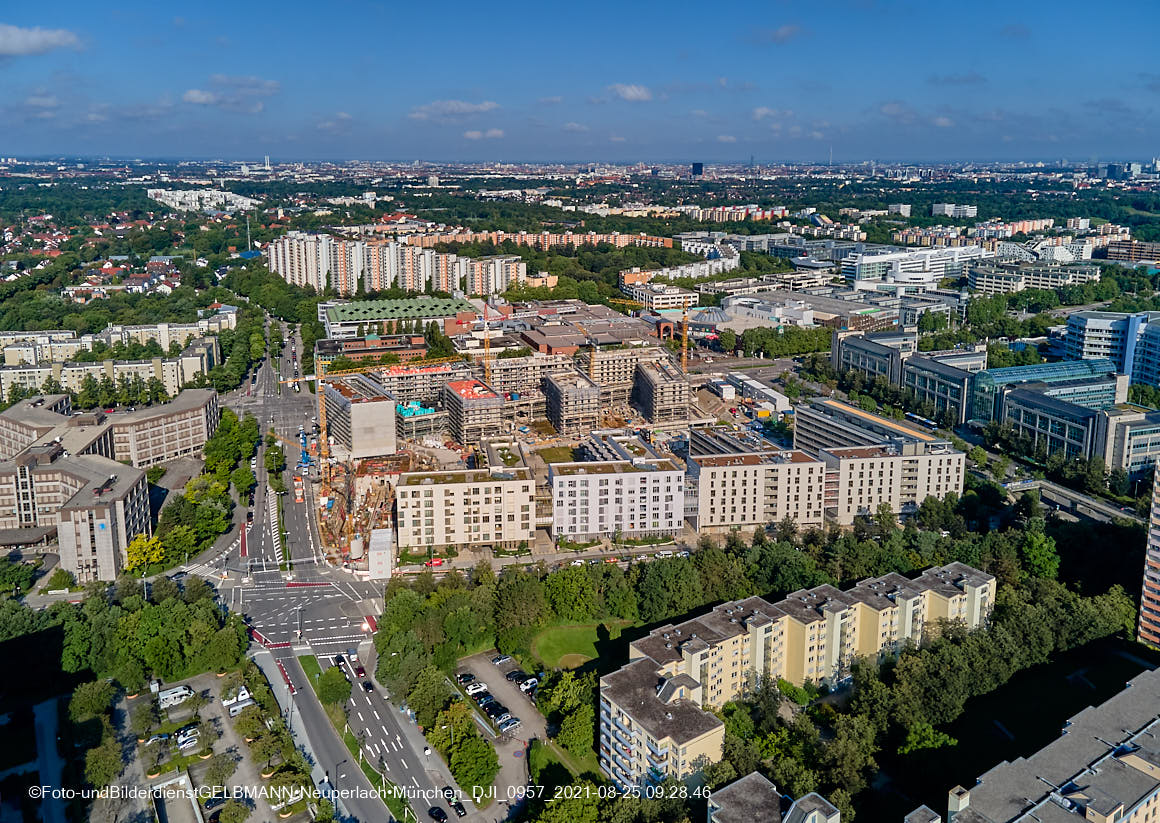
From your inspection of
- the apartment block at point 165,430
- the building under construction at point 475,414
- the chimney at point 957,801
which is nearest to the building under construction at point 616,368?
the building under construction at point 475,414

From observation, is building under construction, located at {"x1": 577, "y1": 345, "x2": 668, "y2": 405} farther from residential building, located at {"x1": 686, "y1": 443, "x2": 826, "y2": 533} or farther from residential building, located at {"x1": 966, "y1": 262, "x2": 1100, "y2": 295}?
residential building, located at {"x1": 966, "y1": 262, "x2": 1100, "y2": 295}

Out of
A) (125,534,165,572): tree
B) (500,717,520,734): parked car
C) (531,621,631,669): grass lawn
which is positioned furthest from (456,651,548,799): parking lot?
(125,534,165,572): tree

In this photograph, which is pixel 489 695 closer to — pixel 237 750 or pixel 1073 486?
pixel 237 750

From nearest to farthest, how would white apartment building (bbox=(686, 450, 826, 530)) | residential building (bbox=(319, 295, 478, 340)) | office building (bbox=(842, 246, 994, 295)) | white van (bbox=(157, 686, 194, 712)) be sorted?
white van (bbox=(157, 686, 194, 712)) < white apartment building (bbox=(686, 450, 826, 530)) < residential building (bbox=(319, 295, 478, 340)) < office building (bbox=(842, 246, 994, 295))

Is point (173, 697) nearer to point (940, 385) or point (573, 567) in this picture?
point (573, 567)

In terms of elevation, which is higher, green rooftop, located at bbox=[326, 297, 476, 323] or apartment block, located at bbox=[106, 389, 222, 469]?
green rooftop, located at bbox=[326, 297, 476, 323]

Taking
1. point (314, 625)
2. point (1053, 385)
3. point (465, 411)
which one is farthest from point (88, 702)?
point (1053, 385)
